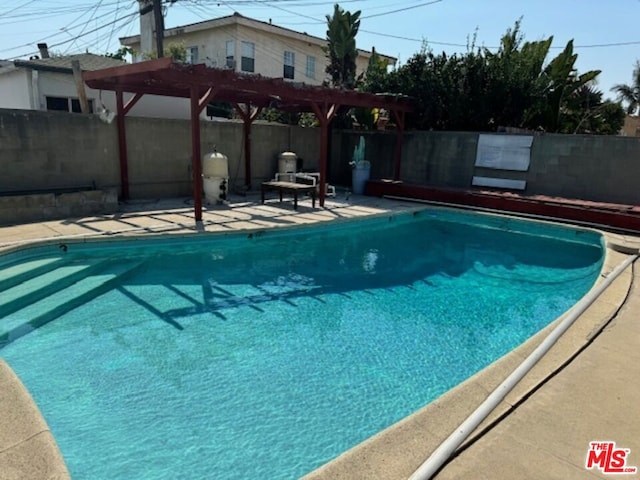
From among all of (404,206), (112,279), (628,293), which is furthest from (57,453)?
(404,206)

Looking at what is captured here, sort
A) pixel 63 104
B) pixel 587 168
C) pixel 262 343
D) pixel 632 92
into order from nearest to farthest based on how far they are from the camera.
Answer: pixel 262 343 → pixel 587 168 → pixel 63 104 → pixel 632 92

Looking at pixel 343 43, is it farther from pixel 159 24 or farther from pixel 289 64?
pixel 159 24

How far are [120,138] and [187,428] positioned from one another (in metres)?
8.71

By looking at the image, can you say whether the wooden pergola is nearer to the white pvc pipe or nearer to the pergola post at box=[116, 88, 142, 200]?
the pergola post at box=[116, 88, 142, 200]

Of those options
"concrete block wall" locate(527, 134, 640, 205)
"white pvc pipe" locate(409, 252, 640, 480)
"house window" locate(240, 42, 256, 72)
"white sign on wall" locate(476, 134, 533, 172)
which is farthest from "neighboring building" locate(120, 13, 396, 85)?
"white pvc pipe" locate(409, 252, 640, 480)

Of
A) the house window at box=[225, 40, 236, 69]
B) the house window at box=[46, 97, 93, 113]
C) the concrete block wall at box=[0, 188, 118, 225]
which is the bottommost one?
the concrete block wall at box=[0, 188, 118, 225]

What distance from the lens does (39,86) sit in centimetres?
1191

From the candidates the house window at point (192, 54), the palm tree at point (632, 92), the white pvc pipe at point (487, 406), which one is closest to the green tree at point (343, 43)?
the house window at point (192, 54)

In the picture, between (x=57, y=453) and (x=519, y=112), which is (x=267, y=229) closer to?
(x=57, y=453)

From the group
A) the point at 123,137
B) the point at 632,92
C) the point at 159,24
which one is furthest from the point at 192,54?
the point at 632,92

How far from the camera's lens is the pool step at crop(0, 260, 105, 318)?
5348mm

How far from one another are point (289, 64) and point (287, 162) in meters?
11.1

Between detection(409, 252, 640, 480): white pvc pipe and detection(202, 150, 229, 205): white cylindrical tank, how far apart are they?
27.6 ft

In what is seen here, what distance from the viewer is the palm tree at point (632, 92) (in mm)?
34594
